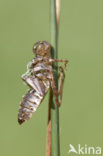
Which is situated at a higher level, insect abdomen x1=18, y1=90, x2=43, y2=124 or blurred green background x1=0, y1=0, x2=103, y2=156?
blurred green background x1=0, y1=0, x2=103, y2=156

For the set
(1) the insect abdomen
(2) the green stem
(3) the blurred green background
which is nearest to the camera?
(2) the green stem

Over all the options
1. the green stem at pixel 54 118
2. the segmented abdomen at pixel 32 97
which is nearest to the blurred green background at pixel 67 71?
the segmented abdomen at pixel 32 97

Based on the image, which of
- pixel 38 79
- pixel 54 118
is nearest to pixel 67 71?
pixel 38 79

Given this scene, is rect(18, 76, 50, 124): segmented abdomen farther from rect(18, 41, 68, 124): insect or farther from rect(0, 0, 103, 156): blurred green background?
rect(0, 0, 103, 156): blurred green background

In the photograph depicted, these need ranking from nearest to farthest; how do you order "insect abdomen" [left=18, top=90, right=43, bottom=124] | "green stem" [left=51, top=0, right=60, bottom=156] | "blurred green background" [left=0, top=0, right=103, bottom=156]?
"green stem" [left=51, top=0, right=60, bottom=156] < "insect abdomen" [left=18, top=90, right=43, bottom=124] < "blurred green background" [left=0, top=0, right=103, bottom=156]

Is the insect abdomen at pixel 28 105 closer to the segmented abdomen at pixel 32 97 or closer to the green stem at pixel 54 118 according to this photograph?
the segmented abdomen at pixel 32 97

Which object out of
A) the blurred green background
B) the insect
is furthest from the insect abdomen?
the blurred green background
